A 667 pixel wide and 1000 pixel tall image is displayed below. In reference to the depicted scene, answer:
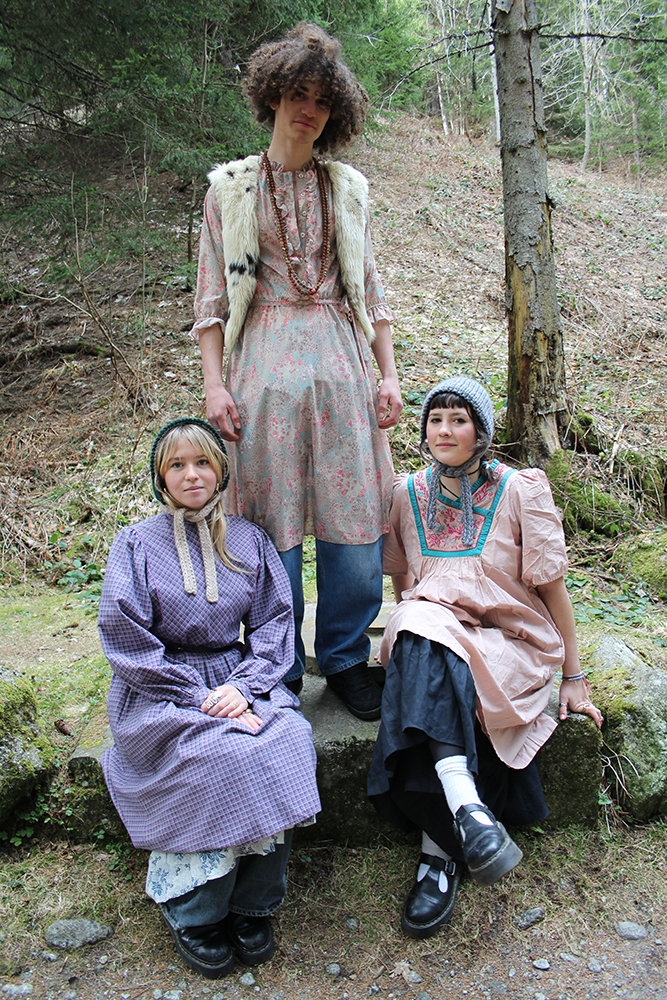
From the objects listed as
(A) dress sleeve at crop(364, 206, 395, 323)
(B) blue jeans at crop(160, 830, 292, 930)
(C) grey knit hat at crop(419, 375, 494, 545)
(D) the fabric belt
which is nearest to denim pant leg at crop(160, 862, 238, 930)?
(B) blue jeans at crop(160, 830, 292, 930)

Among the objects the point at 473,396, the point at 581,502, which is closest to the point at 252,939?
the point at 473,396

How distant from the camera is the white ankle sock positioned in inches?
74.1

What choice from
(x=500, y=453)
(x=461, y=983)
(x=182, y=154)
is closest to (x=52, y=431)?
(x=182, y=154)

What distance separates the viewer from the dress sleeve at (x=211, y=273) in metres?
2.23

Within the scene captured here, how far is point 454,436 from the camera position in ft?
7.41

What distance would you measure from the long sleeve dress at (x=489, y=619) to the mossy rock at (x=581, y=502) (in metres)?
2.28

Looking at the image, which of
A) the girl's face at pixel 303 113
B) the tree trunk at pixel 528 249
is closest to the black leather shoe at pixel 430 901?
the girl's face at pixel 303 113

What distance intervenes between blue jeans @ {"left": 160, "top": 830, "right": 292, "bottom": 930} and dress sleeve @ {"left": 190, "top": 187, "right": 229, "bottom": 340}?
159cm

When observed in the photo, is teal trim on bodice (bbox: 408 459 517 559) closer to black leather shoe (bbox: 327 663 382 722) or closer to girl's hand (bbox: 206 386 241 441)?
black leather shoe (bbox: 327 663 382 722)

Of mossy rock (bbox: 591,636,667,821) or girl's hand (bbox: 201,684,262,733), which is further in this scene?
mossy rock (bbox: 591,636,667,821)

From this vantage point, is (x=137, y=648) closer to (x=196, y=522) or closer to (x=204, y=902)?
(x=196, y=522)

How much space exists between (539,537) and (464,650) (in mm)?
441

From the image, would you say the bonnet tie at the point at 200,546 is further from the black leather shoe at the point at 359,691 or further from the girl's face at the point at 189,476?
the black leather shoe at the point at 359,691

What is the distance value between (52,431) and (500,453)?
3.52 m
